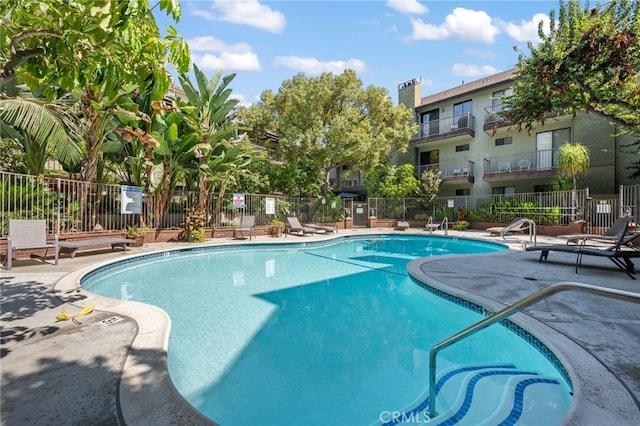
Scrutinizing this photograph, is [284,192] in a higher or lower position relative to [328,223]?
higher

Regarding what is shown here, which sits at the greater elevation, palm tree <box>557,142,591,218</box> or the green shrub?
palm tree <box>557,142,591,218</box>

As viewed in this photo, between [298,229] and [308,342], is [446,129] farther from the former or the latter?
[308,342]

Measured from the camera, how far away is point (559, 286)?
190 centimetres

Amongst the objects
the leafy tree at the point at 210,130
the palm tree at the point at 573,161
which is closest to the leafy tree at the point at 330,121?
the leafy tree at the point at 210,130

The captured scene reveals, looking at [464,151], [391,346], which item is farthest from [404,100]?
[391,346]

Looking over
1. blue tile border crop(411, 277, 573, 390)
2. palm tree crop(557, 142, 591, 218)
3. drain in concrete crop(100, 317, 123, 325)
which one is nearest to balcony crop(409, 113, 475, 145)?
palm tree crop(557, 142, 591, 218)

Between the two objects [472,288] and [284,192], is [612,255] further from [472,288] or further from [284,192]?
[284,192]

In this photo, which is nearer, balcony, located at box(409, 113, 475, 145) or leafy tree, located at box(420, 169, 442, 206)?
leafy tree, located at box(420, 169, 442, 206)

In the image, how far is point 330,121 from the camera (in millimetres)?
19672

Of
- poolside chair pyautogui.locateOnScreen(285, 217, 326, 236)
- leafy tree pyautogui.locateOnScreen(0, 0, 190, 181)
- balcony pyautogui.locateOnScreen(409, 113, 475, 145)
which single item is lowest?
poolside chair pyautogui.locateOnScreen(285, 217, 326, 236)

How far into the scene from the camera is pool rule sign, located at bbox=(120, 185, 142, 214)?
11.3 metres

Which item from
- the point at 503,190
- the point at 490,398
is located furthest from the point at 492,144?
the point at 490,398

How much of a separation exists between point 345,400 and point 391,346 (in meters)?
1.39

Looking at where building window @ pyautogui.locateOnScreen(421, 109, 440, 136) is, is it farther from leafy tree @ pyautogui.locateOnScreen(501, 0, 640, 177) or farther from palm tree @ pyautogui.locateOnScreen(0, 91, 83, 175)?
palm tree @ pyautogui.locateOnScreen(0, 91, 83, 175)
